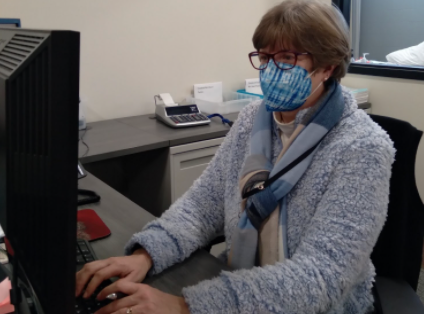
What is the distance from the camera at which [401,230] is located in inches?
41.2

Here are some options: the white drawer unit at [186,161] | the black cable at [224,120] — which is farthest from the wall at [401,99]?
the white drawer unit at [186,161]

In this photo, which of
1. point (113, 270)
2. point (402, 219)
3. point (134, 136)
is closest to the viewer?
point (113, 270)

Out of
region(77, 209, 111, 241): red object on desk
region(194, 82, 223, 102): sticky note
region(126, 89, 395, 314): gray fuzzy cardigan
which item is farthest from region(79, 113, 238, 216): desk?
region(126, 89, 395, 314): gray fuzzy cardigan

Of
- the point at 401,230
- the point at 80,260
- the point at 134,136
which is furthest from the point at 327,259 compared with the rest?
the point at 134,136

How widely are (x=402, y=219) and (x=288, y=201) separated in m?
0.29

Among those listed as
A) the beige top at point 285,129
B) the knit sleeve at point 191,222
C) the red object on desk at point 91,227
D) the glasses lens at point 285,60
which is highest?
the glasses lens at point 285,60

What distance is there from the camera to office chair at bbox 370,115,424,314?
3.37 feet

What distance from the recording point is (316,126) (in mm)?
994

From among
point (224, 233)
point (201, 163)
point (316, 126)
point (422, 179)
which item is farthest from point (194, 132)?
point (422, 179)

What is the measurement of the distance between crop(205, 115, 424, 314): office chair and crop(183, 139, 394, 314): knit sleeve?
0.14 metres

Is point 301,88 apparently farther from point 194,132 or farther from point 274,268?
point 194,132

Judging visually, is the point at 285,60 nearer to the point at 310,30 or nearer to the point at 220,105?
the point at 310,30

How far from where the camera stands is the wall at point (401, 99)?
260 centimetres

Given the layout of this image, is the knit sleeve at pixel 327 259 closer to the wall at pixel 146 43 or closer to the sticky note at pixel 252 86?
the wall at pixel 146 43
